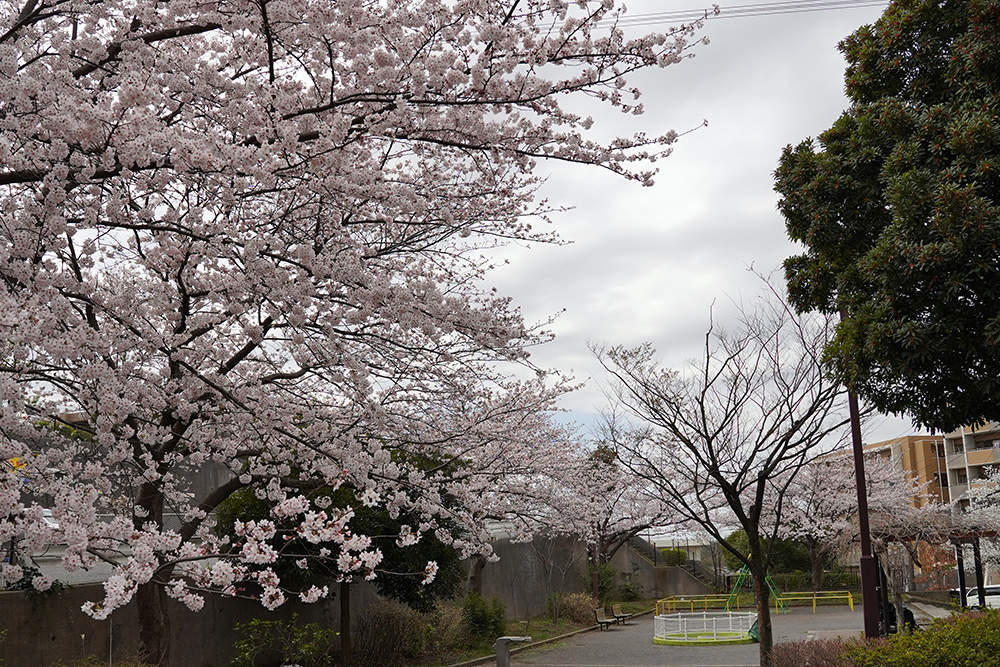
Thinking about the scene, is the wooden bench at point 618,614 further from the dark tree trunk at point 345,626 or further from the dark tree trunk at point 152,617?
the dark tree trunk at point 152,617

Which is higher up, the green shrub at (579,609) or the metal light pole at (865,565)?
the metal light pole at (865,565)

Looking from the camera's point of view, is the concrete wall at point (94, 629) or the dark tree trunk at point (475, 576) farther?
the dark tree trunk at point (475, 576)

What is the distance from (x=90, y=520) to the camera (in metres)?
5.15

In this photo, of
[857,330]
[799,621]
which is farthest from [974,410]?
[799,621]

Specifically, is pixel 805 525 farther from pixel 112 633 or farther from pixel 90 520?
pixel 90 520

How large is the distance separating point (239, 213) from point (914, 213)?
577 cm

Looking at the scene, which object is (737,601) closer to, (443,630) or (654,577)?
(654,577)

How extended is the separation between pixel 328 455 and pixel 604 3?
172 inches

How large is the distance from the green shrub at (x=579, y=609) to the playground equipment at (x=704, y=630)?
4.25 metres

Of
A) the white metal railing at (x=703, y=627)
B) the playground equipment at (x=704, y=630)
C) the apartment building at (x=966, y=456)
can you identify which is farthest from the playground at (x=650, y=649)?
the apartment building at (x=966, y=456)

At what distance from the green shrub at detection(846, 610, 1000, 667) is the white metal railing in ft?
44.4

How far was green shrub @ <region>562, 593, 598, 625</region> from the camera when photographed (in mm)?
25453

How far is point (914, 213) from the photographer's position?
23.2 ft

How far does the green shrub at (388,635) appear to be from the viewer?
1534 cm
